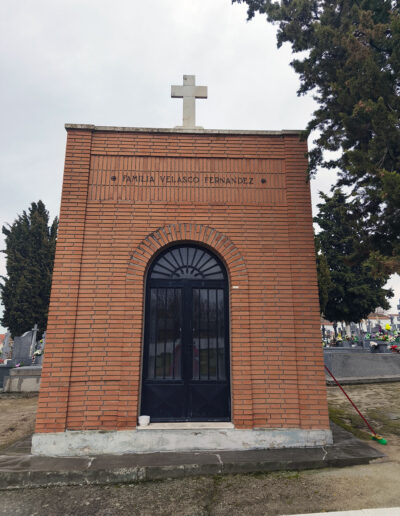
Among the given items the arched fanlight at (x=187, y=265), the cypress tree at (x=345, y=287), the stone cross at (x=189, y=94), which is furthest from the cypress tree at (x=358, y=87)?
the cypress tree at (x=345, y=287)

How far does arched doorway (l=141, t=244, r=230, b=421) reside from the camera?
473 cm

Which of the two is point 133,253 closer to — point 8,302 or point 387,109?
point 387,109

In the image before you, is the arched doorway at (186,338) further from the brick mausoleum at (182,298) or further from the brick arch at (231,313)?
the brick arch at (231,313)

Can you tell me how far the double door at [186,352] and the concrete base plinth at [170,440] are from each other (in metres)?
0.31

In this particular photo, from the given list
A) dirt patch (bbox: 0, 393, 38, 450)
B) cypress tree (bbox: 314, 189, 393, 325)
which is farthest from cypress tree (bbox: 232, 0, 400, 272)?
cypress tree (bbox: 314, 189, 393, 325)

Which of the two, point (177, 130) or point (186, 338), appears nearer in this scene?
point (186, 338)

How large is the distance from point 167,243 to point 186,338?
1500mm

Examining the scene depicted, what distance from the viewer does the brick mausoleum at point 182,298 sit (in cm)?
444

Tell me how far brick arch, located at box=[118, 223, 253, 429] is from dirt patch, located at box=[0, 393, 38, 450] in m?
2.67

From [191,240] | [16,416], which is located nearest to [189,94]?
[191,240]

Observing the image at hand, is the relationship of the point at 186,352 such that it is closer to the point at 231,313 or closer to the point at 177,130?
the point at 231,313

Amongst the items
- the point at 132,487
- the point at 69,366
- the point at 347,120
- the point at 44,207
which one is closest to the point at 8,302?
the point at 44,207

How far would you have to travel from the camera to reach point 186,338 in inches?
193

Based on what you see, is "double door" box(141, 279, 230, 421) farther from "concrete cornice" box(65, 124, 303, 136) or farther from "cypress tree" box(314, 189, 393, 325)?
"cypress tree" box(314, 189, 393, 325)
